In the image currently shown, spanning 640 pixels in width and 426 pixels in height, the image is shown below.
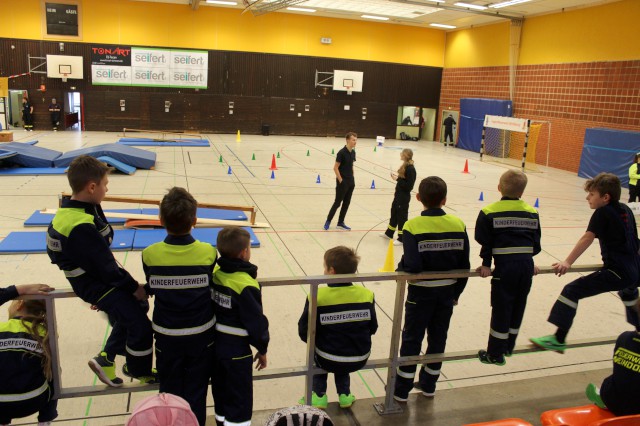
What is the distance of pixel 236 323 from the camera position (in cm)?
301

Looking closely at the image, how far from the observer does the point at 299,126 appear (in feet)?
101

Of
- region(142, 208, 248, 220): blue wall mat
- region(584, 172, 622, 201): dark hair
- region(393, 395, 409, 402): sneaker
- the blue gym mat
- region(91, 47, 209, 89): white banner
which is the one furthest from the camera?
region(91, 47, 209, 89): white banner

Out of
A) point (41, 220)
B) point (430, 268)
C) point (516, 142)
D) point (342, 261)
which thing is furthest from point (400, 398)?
point (516, 142)

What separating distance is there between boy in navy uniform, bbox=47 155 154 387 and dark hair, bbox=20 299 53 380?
227mm

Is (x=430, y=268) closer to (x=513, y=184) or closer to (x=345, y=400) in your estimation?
(x=513, y=184)

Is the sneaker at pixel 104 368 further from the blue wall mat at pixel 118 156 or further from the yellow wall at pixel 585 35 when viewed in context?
the yellow wall at pixel 585 35

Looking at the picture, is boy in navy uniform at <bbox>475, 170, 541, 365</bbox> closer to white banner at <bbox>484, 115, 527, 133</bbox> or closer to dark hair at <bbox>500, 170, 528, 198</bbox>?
dark hair at <bbox>500, 170, 528, 198</bbox>

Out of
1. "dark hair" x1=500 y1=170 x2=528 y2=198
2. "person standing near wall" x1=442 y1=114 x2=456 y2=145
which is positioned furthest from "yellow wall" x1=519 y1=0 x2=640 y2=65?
"dark hair" x1=500 y1=170 x2=528 y2=198

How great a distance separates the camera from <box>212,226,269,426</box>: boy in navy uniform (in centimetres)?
293

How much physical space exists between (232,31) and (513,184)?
90.9 ft

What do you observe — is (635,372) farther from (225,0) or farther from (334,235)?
(225,0)

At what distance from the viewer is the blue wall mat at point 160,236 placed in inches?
320

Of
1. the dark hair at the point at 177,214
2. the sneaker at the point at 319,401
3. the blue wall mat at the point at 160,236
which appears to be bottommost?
the blue wall mat at the point at 160,236

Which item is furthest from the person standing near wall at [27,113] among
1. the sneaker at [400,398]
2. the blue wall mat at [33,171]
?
the sneaker at [400,398]
